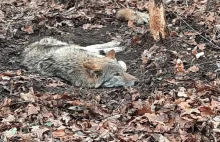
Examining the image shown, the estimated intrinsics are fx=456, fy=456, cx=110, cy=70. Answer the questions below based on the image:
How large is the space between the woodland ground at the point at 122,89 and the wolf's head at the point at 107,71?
0.29 metres

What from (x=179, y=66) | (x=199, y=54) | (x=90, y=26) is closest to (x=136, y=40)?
(x=199, y=54)

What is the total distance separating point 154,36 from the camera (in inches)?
358

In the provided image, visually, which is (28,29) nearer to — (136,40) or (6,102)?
(136,40)

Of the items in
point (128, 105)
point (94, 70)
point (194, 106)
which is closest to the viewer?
point (194, 106)

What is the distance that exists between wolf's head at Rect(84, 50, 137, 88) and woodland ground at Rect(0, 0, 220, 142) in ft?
0.96

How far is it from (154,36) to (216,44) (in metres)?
1.22

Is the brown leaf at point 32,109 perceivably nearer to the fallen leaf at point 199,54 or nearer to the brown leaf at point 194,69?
the brown leaf at point 194,69

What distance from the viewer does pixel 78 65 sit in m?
8.87

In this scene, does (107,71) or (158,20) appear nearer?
(107,71)

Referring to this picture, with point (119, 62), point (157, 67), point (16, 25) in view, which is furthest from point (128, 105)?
point (16, 25)

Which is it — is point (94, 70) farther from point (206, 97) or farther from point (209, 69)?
point (206, 97)

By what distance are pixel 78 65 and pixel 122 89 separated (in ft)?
4.55

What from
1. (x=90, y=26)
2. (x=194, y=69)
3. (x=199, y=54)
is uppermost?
(x=90, y=26)

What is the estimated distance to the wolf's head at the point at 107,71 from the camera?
8539 millimetres
